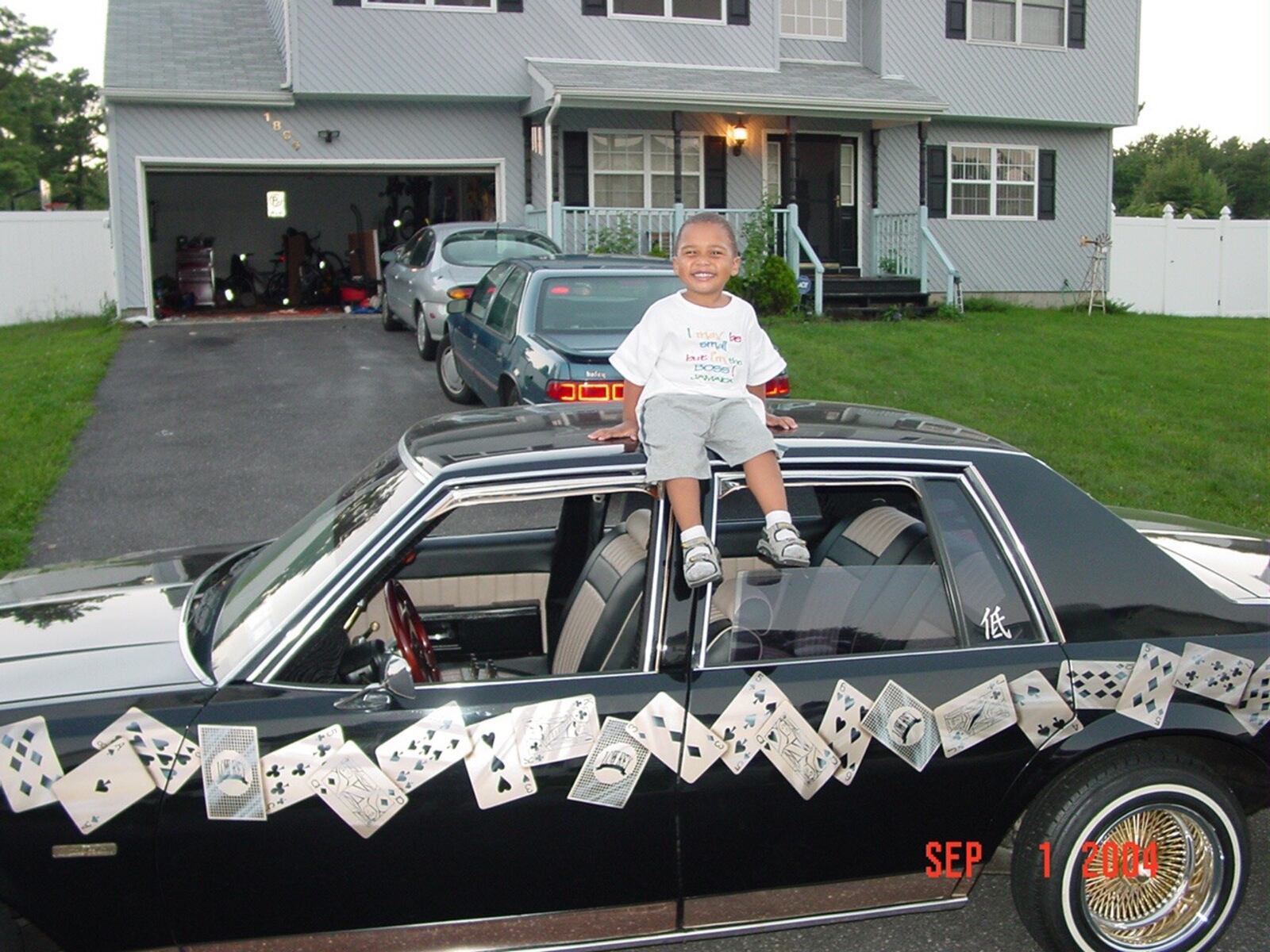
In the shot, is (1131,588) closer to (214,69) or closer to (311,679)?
(311,679)

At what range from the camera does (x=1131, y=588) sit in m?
3.45

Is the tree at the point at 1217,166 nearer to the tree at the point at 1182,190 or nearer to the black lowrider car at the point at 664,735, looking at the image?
the tree at the point at 1182,190

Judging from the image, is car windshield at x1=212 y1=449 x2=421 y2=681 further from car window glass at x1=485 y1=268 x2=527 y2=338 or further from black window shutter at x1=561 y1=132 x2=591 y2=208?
black window shutter at x1=561 y1=132 x2=591 y2=208

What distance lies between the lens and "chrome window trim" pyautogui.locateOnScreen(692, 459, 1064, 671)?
329cm

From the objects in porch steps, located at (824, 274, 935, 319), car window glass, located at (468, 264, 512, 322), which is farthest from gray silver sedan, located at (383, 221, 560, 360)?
porch steps, located at (824, 274, 935, 319)

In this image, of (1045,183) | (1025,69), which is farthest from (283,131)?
(1045,183)

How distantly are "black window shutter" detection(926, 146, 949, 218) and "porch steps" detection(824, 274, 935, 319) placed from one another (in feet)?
8.41

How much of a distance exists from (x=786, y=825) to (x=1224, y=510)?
21.9 feet

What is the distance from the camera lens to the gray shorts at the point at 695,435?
3361 mm

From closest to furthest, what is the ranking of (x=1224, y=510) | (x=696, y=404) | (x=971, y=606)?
(x=971, y=606)
(x=696, y=404)
(x=1224, y=510)

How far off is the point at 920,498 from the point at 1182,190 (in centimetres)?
5586

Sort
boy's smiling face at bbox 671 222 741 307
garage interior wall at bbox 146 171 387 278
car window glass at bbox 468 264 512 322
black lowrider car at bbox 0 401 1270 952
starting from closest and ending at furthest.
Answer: black lowrider car at bbox 0 401 1270 952, boy's smiling face at bbox 671 222 741 307, car window glass at bbox 468 264 512 322, garage interior wall at bbox 146 171 387 278

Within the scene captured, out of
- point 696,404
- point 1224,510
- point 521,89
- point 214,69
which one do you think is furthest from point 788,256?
point 696,404

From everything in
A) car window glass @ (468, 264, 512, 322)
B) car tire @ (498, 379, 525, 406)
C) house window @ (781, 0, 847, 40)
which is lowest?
car tire @ (498, 379, 525, 406)
